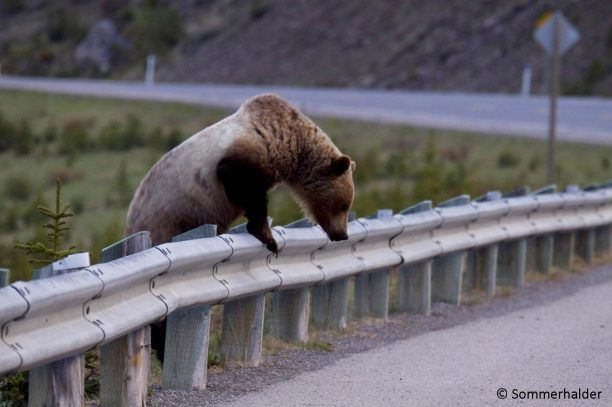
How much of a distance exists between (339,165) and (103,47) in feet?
148

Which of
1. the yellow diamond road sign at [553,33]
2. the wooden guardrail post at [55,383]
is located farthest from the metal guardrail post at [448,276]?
the yellow diamond road sign at [553,33]

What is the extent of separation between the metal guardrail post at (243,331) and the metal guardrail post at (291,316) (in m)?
0.67

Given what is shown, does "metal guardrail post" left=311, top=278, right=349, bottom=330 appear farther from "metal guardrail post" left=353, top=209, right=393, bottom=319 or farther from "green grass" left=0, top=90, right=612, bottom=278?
"green grass" left=0, top=90, right=612, bottom=278

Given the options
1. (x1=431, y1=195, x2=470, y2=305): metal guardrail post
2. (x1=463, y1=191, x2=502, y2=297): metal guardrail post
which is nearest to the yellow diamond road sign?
(x1=463, y1=191, x2=502, y2=297): metal guardrail post

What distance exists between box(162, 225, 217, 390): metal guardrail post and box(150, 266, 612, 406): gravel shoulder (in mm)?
67

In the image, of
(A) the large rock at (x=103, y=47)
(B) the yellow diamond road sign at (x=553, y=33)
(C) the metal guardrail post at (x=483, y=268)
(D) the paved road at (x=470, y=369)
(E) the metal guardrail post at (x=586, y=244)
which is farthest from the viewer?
(A) the large rock at (x=103, y=47)

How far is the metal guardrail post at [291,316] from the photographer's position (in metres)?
7.73

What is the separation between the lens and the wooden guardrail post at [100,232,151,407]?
221 inches

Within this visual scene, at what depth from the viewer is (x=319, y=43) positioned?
4350cm

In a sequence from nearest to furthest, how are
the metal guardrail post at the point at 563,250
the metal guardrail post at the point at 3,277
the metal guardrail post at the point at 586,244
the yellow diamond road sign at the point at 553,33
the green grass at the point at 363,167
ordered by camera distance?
the metal guardrail post at the point at 3,277 → the metal guardrail post at the point at 563,250 → the metal guardrail post at the point at 586,244 → the yellow diamond road sign at the point at 553,33 → the green grass at the point at 363,167

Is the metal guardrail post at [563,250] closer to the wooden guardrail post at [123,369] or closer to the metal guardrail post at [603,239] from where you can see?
the metal guardrail post at [603,239]

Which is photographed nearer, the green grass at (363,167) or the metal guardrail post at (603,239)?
the metal guardrail post at (603,239)

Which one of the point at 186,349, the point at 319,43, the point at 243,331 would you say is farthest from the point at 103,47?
the point at 186,349

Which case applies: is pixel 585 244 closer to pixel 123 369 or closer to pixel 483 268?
pixel 483 268
